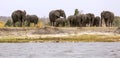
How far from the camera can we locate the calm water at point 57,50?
33844 mm

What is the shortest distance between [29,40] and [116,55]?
15263mm

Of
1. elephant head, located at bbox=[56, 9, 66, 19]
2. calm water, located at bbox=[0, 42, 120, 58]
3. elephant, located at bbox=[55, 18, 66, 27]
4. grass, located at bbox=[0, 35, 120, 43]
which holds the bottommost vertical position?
calm water, located at bbox=[0, 42, 120, 58]

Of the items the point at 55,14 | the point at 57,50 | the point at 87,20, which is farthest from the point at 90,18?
the point at 57,50

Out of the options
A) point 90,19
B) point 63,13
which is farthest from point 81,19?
point 63,13

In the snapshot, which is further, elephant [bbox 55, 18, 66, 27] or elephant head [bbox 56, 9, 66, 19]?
elephant head [bbox 56, 9, 66, 19]

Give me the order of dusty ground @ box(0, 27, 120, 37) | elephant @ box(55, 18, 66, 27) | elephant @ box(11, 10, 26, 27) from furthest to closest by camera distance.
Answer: elephant @ box(55, 18, 66, 27)
elephant @ box(11, 10, 26, 27)
dusty ground @ box(0, 27, 120, 37)

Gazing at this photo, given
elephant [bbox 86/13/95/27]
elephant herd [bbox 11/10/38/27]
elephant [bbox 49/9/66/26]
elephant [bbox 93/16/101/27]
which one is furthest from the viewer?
elephant [bbox 49/9/66/26]

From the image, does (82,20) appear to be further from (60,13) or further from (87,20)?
(60,13)

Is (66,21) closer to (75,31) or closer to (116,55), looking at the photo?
(75,31)

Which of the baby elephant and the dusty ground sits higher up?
the baby elephant

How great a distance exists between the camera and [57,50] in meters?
38.7

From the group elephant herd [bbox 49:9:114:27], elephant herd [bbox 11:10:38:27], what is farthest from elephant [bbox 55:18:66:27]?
elephant herd [bbox 11:10:38:27]

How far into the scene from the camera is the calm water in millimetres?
33844

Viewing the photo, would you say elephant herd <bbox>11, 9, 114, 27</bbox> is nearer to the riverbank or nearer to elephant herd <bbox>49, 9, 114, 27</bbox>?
elephant herd <bbox>49, 9, 114, 27</bbox>
